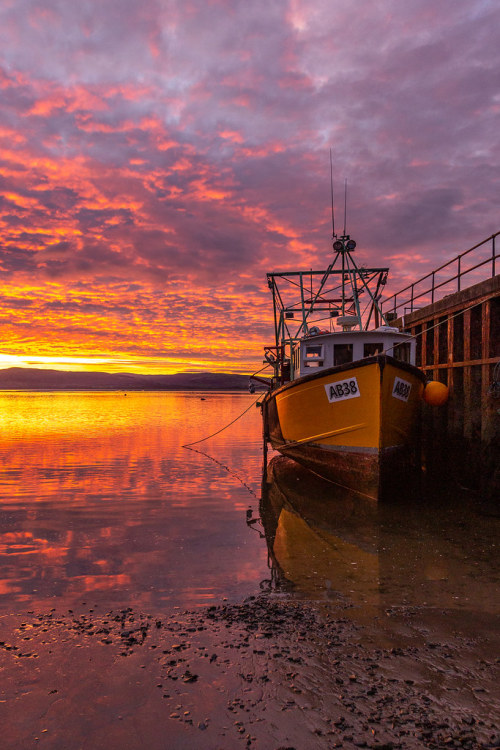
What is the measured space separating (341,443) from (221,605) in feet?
24.9

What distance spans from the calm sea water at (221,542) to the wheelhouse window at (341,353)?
156 inches

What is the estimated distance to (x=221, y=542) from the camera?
873cm

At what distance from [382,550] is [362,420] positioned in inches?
170

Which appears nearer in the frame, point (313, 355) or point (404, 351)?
point (313, 355)

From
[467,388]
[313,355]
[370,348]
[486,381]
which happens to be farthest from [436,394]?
[313,355]

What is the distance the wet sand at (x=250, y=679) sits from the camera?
3523 millimetres

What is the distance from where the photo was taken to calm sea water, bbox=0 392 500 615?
250 inches

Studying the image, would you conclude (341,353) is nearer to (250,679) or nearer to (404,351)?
(404,351)

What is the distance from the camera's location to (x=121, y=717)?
3.75m

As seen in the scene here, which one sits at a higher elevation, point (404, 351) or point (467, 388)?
point (404, 351)

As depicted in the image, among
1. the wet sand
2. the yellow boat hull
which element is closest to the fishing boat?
the yellow boat hull

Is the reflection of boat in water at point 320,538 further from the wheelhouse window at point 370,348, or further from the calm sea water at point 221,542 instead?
the wheelhouse window at point 370,348

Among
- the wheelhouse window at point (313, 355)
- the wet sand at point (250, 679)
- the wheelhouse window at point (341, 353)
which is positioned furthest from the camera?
the wheelhouse window at point (313, 355)

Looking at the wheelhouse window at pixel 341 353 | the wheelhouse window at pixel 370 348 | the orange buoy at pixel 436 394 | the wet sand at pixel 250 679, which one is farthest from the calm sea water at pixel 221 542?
the wheelhouse window at pixel 370 348
